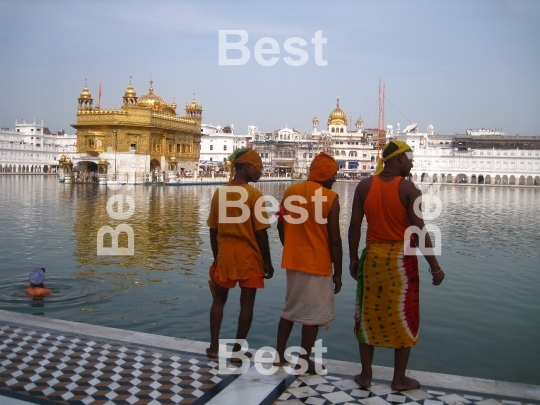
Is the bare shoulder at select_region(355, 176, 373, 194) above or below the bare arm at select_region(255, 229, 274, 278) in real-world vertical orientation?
above

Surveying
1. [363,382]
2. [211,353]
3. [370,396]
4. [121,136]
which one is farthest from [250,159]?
[121,136]

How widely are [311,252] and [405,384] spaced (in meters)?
1.10

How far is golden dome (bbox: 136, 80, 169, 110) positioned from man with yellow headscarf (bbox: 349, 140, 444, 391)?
50167mm

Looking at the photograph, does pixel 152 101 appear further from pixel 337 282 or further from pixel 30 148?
pixel 337 282

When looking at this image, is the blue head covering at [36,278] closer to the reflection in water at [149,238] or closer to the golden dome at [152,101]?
the reflection in water at [149,238]

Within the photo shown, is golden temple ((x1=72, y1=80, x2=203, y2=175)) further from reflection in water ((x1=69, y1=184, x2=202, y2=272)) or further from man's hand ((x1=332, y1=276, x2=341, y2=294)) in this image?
man's hand ((x1=332, y1=276, x2=341, y2=294))

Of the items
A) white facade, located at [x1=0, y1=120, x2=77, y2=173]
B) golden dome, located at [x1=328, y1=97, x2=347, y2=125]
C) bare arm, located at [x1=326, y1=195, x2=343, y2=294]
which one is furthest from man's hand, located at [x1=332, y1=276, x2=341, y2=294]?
golden dome, located at [x1=328, y1=97, x2=347, y2=125]

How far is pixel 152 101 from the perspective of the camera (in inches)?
2079

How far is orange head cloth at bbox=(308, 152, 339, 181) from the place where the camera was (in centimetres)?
414

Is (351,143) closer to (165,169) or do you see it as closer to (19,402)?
(165,169)

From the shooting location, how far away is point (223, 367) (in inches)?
163

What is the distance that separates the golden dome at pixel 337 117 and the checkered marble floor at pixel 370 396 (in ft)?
299

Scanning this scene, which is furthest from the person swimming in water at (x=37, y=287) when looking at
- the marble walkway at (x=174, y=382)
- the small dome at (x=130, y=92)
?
the small dome at (x=130, y=92)

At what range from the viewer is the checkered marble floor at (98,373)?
365 cm
